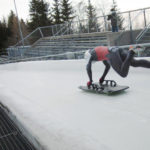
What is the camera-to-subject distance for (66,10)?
97.5 ft

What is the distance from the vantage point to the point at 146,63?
254 centimetres

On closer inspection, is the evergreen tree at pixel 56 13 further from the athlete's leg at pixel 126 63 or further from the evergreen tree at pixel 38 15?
the athlete's leg at pixel 126 63

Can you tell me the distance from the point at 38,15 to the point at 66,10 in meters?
4.07

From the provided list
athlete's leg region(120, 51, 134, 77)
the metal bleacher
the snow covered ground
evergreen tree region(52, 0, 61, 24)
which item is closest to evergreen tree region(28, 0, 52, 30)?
evergreen tree region(52, 0, 61, 24)

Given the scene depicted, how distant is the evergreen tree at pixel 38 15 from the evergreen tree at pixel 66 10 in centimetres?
224

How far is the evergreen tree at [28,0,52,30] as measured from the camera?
2977 cm

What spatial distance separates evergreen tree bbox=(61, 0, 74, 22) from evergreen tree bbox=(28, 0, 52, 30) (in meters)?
2.24

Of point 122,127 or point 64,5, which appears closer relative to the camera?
point 122,127

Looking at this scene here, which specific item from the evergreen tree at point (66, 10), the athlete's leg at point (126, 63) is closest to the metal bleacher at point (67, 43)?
the athlete's leg at point (126, 63)

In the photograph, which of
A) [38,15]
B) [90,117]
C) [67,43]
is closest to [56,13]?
Result: [38,15]

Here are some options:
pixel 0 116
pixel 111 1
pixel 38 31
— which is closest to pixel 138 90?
pixel 0 116

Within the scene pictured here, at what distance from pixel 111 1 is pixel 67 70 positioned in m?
24.4

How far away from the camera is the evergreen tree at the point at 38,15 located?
97.7 ft

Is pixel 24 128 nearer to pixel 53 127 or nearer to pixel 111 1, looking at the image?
pixel 53 127
